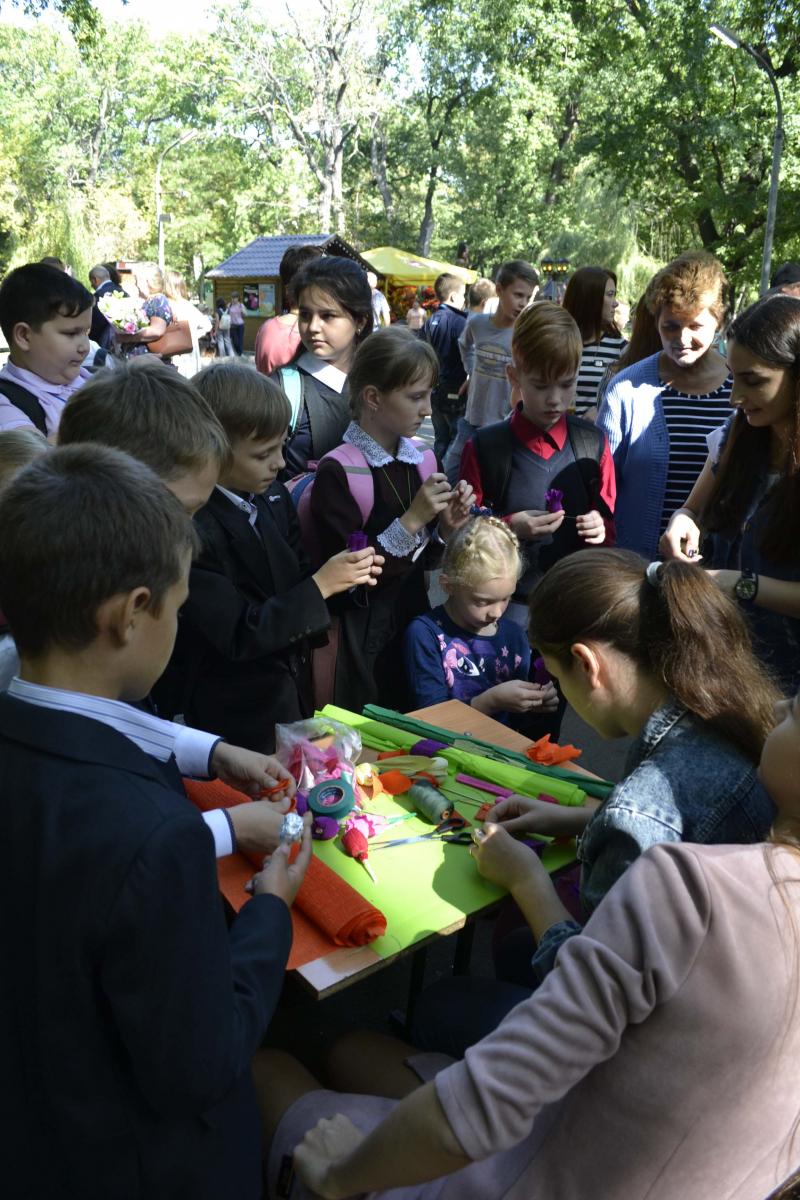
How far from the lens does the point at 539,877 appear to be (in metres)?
1.73

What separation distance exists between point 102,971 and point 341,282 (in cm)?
306

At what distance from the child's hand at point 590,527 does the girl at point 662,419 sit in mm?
440

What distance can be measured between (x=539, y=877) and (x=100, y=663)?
39.0 inches

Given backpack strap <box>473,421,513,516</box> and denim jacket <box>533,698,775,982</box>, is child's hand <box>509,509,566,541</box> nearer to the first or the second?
backpack strap <box>473,421,513,516</box>

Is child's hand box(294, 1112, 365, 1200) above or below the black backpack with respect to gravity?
below

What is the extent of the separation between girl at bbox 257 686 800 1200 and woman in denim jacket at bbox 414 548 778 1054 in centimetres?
36

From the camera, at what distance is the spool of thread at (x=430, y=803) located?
2025 mm

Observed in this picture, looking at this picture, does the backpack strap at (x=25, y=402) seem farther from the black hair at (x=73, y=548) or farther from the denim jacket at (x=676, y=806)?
the denim jacket at (x=676, y=806)

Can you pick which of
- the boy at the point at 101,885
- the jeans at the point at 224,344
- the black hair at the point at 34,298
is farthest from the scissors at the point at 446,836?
the jeans at the point at 224,344

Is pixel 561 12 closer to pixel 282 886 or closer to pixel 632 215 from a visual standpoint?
pixel 632 215

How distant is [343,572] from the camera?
2.53m

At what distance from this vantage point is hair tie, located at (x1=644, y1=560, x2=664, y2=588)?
161 cm

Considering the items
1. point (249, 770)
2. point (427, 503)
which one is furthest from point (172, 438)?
point (427, 503)

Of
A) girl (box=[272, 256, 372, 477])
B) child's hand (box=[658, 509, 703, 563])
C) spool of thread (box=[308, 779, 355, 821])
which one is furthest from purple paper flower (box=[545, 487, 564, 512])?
spool of thread (box=[308, 779, 355, 821])
